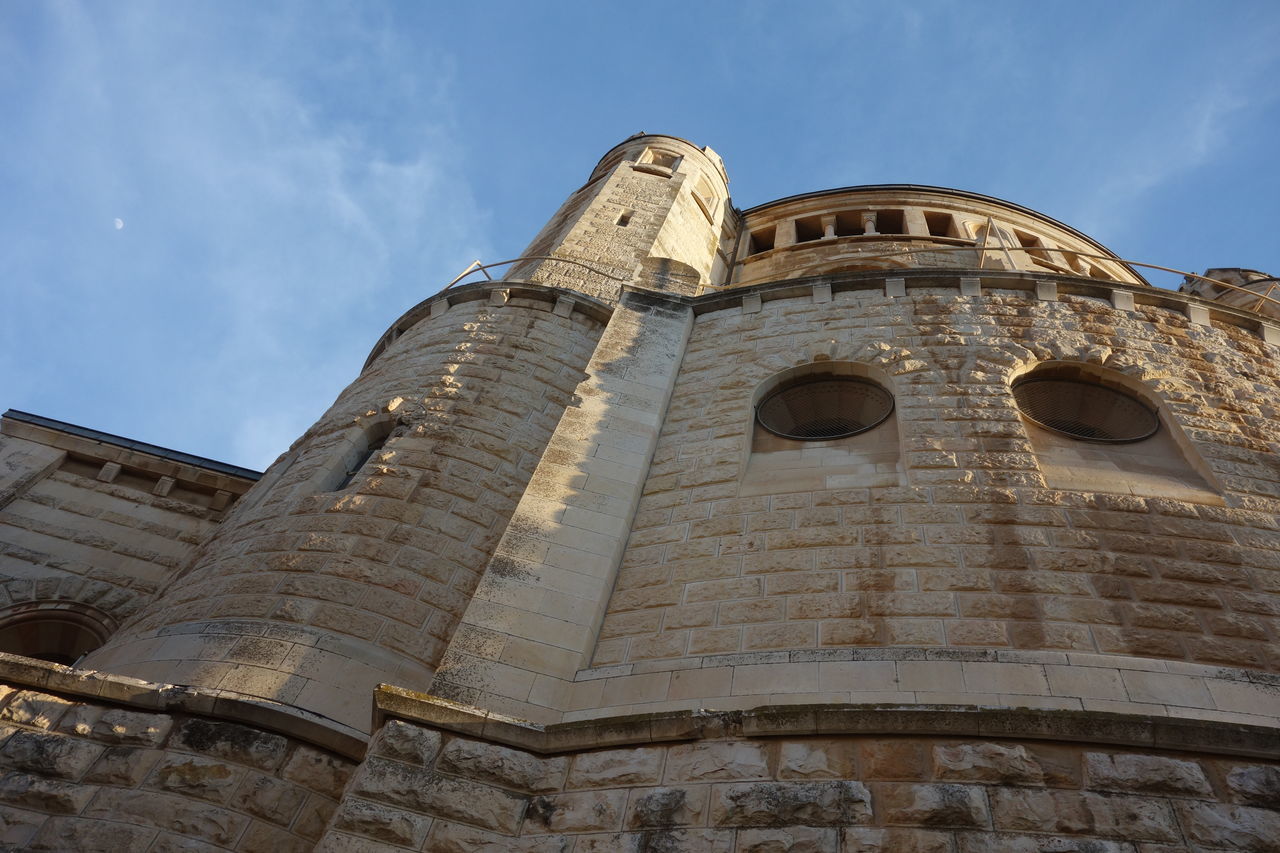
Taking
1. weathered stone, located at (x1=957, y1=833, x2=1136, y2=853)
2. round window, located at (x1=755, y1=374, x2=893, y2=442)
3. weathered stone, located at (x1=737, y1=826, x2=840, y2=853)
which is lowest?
weathered stone, located at (x1=737, y1=826, x2=840, y2=853)

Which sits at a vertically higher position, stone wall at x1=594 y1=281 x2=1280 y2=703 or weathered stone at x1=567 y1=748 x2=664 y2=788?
stone wall at x1=594 y1=281 x2=1280 y2=703

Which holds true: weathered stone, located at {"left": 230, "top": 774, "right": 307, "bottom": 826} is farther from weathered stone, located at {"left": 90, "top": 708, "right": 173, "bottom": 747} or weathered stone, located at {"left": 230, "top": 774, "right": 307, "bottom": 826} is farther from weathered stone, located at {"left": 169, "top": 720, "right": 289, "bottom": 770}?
weathered stone, located at {"left": 90, "top": 708, "right": 173, "bottom": 747}

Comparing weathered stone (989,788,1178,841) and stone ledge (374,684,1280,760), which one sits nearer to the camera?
weathered stone (989,788,1178,841)

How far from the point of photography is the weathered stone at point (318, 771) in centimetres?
576

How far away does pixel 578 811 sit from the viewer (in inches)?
191

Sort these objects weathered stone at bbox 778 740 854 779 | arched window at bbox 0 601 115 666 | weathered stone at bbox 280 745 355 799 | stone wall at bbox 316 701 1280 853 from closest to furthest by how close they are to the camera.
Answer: stone wall at bbox 316 701 1280 853, weathered stone at bbox 778 740 854 779, weathered stone at bbox 280 745 355 799, arched window at bbox 0 601 115 666

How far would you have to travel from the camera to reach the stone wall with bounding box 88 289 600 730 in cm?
682

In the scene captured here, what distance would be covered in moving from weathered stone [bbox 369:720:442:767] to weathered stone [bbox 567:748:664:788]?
2.73 feet

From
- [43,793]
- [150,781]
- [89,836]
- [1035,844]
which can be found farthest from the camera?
[150,781]

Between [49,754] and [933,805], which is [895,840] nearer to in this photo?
[933,805]

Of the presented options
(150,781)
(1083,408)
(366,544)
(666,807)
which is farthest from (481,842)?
(1083,408)

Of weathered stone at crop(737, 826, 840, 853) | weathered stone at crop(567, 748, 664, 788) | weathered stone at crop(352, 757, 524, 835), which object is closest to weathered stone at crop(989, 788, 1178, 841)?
weathered stone at crop(737, 826, 840, 853)

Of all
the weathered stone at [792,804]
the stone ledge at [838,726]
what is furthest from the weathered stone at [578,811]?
the weathered stone at [792,804]

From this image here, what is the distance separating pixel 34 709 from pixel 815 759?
197 inches
